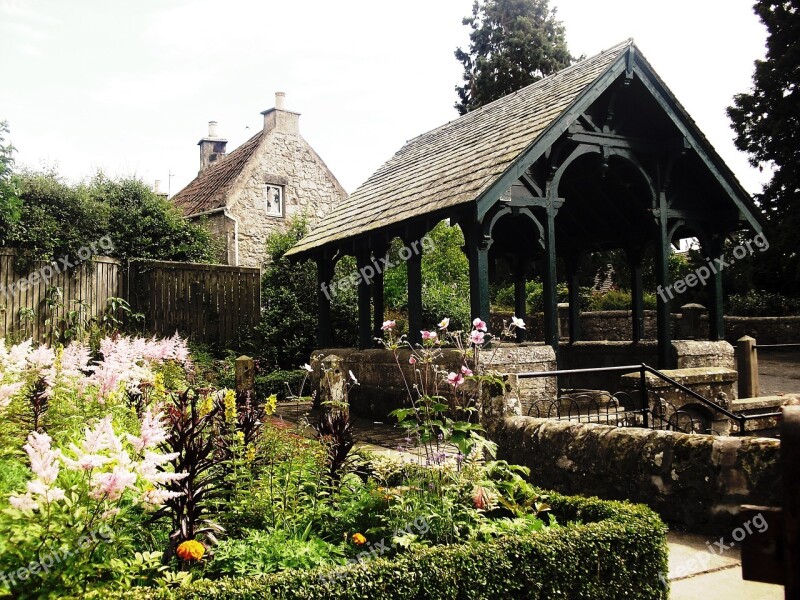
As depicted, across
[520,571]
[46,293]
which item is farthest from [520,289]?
[520,571]

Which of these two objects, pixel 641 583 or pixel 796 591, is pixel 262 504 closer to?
pixel 641 583

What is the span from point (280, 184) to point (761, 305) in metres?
18.0

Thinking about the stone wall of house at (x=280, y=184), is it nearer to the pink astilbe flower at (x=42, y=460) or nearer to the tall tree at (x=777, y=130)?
the tall tree at (x=777, y=130)

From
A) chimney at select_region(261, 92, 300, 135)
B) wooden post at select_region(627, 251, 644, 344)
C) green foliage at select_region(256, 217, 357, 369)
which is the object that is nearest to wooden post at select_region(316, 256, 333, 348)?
green foliage at select_region(256, 217, 357, 369)

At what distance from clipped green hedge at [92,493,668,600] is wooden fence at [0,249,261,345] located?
11213mm

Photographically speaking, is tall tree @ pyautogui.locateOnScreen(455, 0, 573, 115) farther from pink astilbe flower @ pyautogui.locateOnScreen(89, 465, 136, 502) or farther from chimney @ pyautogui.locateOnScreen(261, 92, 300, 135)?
pink astilbe flower @ pyautogui.locateOnScreen(89, 465, 136, 502)

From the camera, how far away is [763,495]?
204 inches

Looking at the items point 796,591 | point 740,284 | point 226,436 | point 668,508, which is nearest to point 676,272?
point 740,284

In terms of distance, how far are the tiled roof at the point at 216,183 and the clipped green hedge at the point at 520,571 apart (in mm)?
19613

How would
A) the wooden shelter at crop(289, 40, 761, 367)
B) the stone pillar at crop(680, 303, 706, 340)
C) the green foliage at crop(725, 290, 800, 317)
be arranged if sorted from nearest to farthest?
the wooden shelter at crop(289, 40, 761, 367) → the stone pillar at crop(680, 303, 706, 340) → the green foliage at crop(725, 290, 800, 317)

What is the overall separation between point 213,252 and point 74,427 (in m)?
13.7

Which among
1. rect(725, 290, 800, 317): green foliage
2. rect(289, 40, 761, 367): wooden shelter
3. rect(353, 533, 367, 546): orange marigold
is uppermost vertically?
rect(289, 40, 761, 367): wooden shelter

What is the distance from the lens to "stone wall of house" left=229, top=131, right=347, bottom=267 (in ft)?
74.0

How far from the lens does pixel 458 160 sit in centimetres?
1140
